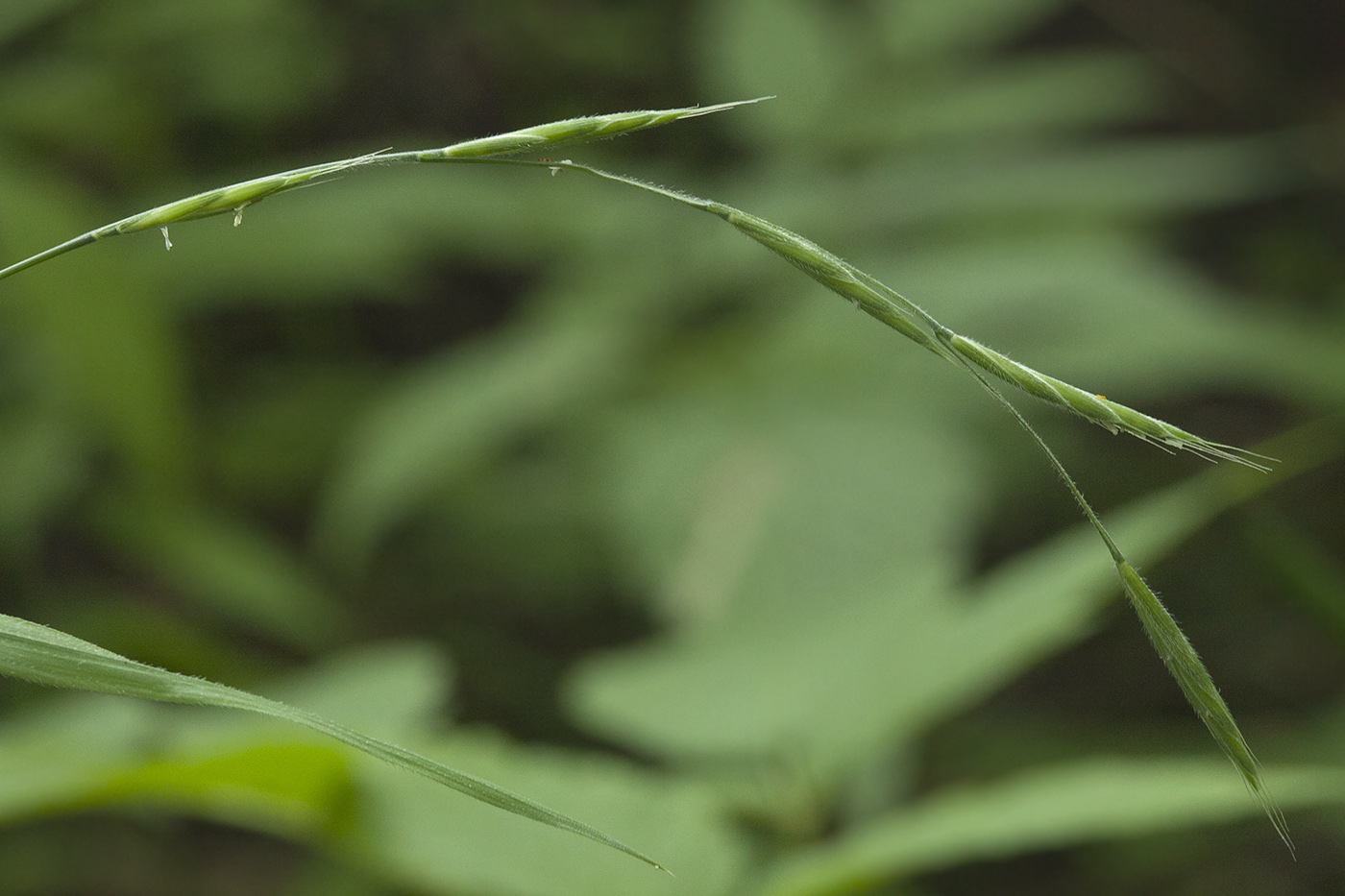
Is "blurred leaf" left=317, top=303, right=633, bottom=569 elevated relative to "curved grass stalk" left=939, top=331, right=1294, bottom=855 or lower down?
elevated

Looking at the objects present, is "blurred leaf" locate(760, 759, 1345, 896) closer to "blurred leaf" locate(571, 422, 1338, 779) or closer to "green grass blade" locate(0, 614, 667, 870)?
"blurred leaf" locate(571, 422, 1338, 779)

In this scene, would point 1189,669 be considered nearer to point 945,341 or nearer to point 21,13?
point 945,341

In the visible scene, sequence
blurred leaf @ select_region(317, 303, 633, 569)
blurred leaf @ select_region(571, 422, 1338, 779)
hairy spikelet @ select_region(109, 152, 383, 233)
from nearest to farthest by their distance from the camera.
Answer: hairy spikelet @ select_region(109, 152, 383, 233) < blurred leaf @ select_region(571, 422, 1338, 779) < blurred leaf @ select_region(317, 303, 633, 569)

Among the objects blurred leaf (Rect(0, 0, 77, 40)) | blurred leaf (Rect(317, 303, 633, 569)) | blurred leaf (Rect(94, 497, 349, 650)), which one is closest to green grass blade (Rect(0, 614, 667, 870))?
blurred leaf (Rect(317, 303, 633, 569))

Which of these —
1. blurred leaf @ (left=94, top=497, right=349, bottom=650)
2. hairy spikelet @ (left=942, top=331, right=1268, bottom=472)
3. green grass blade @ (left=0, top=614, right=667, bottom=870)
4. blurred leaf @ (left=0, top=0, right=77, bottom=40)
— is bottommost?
green grass blade @ (left=0, top=614, right=667, bottom=870)

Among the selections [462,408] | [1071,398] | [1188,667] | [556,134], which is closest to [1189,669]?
[1188,667]

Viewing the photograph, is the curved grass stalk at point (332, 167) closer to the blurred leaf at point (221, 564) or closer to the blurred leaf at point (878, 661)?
the blurred leaf at point (878, 661)
